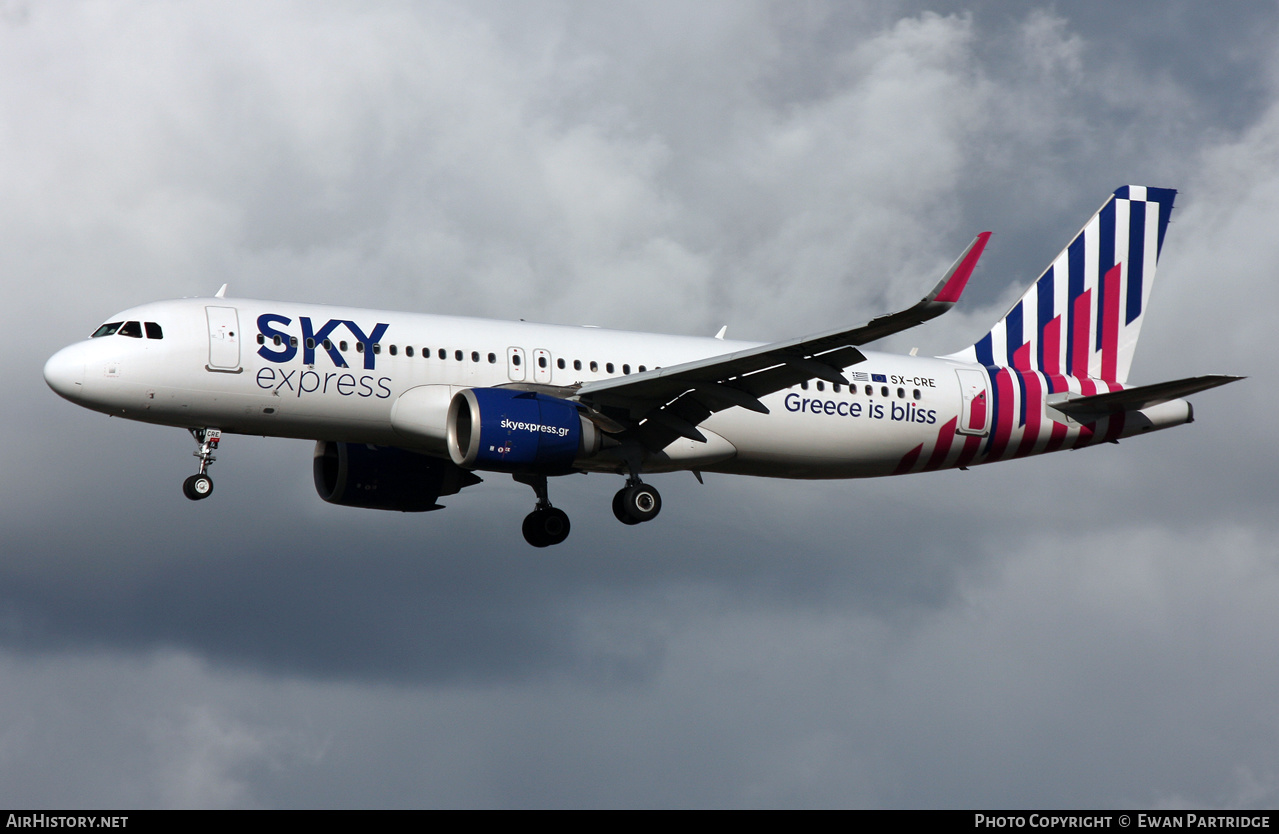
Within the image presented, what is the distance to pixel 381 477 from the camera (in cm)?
3825

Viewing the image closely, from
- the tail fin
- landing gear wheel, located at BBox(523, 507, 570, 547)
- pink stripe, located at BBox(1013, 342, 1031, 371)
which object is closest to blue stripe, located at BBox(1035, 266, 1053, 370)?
the tail fin

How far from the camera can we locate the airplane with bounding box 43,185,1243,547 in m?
32.1

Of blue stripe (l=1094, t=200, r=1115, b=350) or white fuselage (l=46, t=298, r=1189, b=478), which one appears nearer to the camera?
white fuselage (l=46, t=298, r=1189, b=478)

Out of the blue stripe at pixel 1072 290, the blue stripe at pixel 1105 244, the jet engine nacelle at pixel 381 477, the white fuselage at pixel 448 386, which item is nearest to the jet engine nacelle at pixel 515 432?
the white fuselage at pixel 448 386

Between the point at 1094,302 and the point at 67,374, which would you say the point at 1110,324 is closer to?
the point at 1094,302

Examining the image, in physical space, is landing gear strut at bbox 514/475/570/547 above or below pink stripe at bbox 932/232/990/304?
below

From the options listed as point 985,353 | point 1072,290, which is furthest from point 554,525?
point 1072,290

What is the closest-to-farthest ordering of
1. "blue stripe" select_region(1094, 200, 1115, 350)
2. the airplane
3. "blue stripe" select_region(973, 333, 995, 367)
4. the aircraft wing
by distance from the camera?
the aircraft wing → the airplane → "blue stripe" select_region(973, 333, 995, 367) → "blue stripe" select_region(1094, 200, 1115, 350)

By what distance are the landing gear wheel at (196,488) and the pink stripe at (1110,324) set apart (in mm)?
23752

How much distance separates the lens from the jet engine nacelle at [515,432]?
3225 centimetres

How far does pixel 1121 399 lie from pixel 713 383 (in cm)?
1152

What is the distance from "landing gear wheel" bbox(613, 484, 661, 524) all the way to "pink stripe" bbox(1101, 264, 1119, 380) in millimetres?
14102

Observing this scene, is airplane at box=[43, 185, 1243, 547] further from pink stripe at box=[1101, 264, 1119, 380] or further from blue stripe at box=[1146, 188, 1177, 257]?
blue stripe at box=[1146, 188, 1177, 257]
